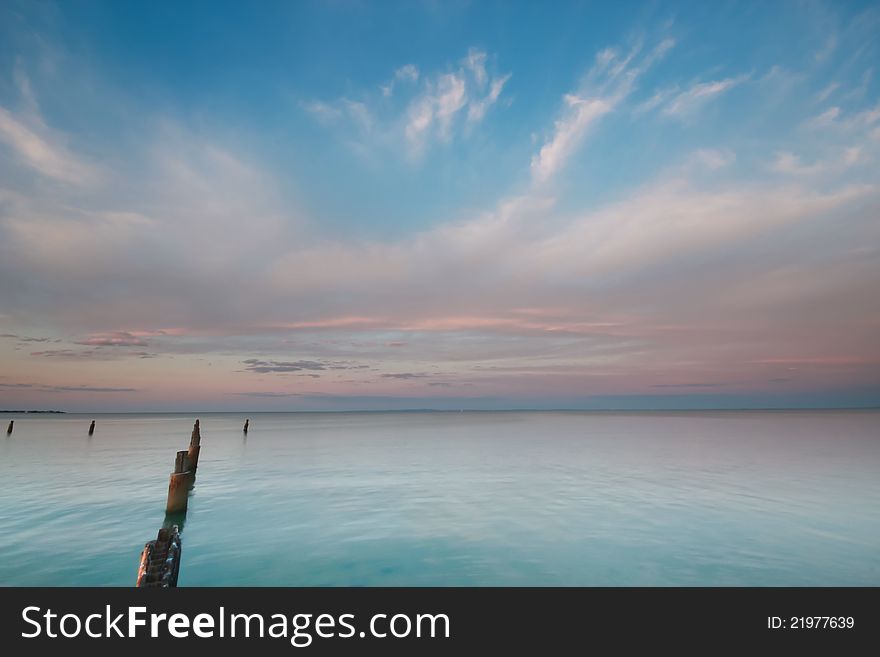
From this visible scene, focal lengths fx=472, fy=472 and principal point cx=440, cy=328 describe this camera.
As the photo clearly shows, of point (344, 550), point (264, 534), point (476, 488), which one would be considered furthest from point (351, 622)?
point (476, 488)

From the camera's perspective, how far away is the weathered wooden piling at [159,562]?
744cm

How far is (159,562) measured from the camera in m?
7.58

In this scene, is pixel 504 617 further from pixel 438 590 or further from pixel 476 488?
pixel 476 488

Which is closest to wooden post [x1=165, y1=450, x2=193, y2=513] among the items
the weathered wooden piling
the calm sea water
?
the calm sea water

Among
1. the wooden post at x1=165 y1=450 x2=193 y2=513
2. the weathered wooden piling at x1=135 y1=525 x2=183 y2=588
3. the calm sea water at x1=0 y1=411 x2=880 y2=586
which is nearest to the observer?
the weathered wooden piling at x1=135 y1=525 x2=183 y2=588

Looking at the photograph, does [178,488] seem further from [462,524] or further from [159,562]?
[159,562]

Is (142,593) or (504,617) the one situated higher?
(142,593)

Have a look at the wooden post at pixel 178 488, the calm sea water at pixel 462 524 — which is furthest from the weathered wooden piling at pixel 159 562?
the wooden post at pixel 178 488

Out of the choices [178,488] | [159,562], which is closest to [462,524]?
[178,488]

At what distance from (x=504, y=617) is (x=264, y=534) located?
11.3 meters

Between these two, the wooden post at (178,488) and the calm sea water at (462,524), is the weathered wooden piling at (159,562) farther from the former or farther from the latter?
the wooden post at (178,488)

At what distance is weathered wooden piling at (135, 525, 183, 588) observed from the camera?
7.44 m

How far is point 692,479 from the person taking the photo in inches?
1142

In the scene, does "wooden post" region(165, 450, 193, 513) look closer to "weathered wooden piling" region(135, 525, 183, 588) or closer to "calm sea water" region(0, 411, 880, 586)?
"calm sea water" region(0, 411, 880, 586)
